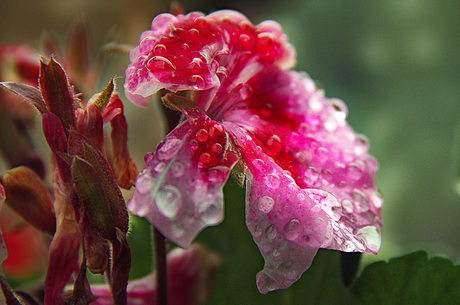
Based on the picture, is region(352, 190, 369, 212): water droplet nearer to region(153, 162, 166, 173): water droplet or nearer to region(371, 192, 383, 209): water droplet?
region(371, 192, 383, 209): water droplet

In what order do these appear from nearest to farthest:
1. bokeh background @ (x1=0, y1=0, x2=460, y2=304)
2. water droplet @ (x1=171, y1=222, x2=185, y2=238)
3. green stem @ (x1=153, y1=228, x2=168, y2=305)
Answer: water droplet @ (x1=171, y1=222, x2=185, y2=238)
green stem @ (x1=153, y1=228, x2=168, y2=305)
bokeh background @ (x1=0, y1=0, x2=460, y2=304)

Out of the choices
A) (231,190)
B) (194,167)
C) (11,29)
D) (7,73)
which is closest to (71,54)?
(7,73)

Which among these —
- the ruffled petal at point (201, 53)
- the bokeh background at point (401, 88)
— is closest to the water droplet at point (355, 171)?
the ruffled petal at point (201, 53)

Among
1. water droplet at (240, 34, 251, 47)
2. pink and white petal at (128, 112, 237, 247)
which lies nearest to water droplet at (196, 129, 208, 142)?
pink and white petal at (128, 112, 237, 247)

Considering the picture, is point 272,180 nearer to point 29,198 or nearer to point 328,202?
point 328,202

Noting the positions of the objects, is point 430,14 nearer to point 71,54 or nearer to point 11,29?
point 71,54

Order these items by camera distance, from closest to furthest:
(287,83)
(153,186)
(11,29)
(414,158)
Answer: (153,186) → (287,83) → (414,158) → (11,29)

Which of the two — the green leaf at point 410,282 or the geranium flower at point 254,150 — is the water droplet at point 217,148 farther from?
the green leaf at point 410,282
